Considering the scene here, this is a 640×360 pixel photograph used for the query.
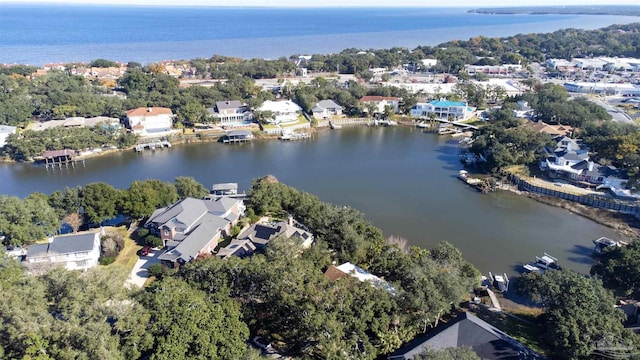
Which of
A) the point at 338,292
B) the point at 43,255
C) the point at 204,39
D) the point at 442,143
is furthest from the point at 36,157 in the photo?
the point at 204,39

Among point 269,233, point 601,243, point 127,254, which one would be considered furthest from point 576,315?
point 127,254

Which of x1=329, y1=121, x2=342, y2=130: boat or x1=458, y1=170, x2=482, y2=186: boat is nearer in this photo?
x1=458, y1=170, x2=482, y2=186: boat

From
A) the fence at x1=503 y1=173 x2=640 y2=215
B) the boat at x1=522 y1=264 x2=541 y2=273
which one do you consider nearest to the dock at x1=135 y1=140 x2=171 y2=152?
the fence at x1=503 y1=173 x2=640 y2=215

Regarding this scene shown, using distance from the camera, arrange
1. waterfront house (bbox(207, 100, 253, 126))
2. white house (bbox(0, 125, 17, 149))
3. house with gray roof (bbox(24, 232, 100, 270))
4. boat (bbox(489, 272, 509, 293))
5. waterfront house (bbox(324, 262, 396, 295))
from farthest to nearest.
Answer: waterfront house (bbox(207, 100, 253, 126))
white house (bbox(0, 125, 17, 149))
boat (bbox(489, 272, 509, 293))
house with gray roof (bbox(24, 232, 100, 270))
waterfront house (bbox(324, 262, 396, 295))

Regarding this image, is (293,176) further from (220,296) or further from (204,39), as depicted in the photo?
(204,39)

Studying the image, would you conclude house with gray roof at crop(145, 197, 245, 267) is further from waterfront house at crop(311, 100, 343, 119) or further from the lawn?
waterfront house at crop(311, 100, 343, 119)

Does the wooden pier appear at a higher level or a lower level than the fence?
higher

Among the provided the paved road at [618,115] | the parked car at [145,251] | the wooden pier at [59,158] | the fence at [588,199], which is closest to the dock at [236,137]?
the wooden pier at [59,158]

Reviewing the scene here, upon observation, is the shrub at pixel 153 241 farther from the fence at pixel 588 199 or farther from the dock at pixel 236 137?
the fence at pixel 588 199
